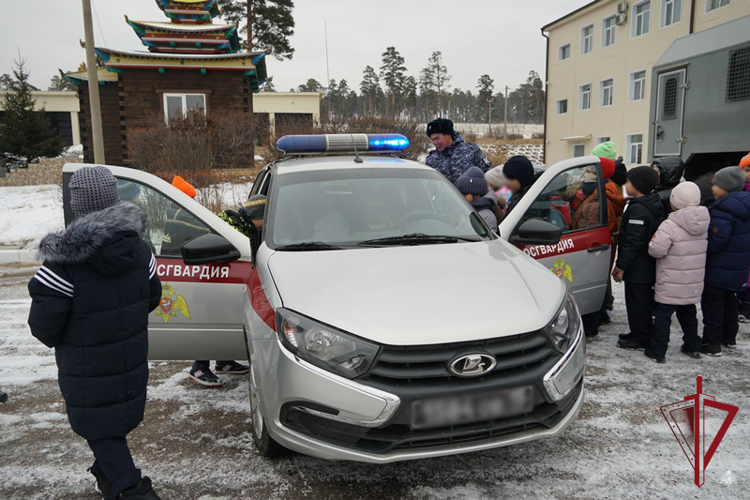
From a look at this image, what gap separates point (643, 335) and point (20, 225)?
1341 centimetres

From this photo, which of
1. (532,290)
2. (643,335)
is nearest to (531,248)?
(643,335)

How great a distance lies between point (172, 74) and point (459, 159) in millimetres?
19921

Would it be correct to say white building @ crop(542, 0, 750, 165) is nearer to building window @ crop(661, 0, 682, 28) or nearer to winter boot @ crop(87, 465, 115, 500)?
building window @ crop(661, 0, 682, 28)

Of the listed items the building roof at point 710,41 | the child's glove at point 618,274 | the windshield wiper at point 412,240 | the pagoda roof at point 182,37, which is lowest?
the child's glove at point 618,274

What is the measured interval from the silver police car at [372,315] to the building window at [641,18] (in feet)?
92.0

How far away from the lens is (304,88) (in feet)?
267

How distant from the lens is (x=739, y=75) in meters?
7.25

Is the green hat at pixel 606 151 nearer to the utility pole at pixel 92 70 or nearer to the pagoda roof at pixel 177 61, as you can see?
the utility pole at pixel 92 70

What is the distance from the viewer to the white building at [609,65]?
24.4m

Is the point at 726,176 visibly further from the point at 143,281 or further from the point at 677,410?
the point at 143,281

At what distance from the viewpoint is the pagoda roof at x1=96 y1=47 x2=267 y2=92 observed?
21.1m

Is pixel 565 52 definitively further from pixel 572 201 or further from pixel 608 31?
pixel 572 201

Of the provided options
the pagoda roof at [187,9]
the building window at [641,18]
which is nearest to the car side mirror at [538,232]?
the pagoda roof at [187,9]


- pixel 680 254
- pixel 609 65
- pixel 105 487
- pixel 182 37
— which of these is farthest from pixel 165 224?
pixel 609 65
